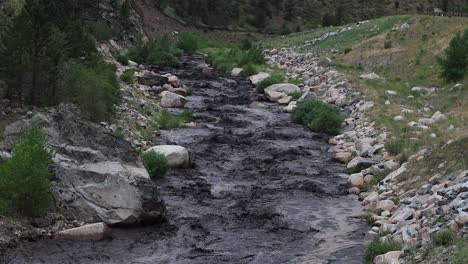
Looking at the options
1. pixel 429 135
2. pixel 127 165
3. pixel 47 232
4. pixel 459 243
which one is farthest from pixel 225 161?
pixel 459 243

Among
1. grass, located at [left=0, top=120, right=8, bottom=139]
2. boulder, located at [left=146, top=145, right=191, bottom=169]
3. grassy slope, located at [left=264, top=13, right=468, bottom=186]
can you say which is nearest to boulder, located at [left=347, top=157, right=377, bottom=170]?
grassy slope, located at [left=264, top=13, right=468, bottom=186]

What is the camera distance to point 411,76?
3162cm

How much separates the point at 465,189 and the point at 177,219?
23.6 feet

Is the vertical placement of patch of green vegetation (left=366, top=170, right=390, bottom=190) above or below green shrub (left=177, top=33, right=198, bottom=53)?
below

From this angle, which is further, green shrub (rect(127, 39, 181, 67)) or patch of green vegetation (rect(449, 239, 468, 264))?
green shrub (rect(127, 39, 181, 67))

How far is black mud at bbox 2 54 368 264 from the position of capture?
40.9 ft

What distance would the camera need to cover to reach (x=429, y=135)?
19047 mm

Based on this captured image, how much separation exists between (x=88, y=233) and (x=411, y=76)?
2370cm

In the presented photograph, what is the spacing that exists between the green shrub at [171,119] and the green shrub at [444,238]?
15.8 meters

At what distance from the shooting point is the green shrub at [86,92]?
66.8ft

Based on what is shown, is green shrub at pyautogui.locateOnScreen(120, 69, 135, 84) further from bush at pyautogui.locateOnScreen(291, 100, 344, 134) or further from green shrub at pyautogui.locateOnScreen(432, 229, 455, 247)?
green shrub at pyautogui.locateOnScreen(432, 229, 455, 247)

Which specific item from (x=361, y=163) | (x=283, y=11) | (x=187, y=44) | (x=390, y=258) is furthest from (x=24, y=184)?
(x=283, y=11)

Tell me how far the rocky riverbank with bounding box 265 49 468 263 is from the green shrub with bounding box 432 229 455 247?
168 mm

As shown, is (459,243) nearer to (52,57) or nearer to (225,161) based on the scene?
(225,161)
